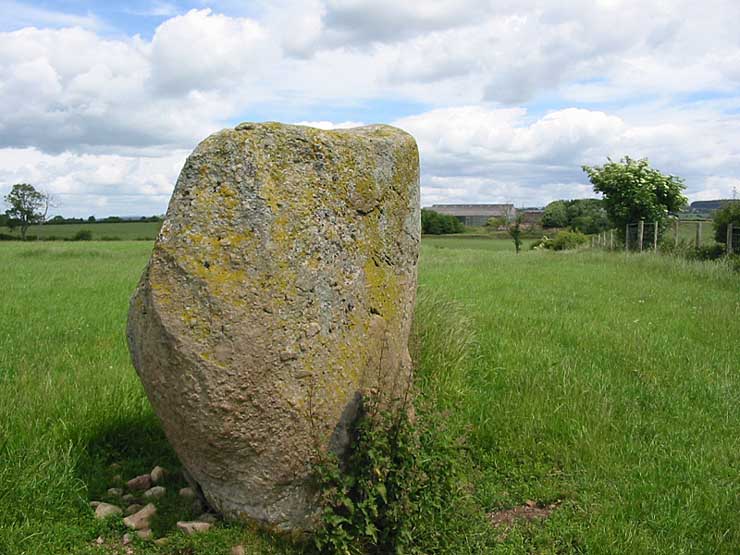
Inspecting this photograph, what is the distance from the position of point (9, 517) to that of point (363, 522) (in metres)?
2.31

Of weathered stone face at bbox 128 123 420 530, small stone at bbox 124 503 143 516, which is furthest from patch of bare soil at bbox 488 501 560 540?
small stone at bbox 124 503 143 516

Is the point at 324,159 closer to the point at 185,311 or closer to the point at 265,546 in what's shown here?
the point at 185,311

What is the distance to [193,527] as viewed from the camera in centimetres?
454

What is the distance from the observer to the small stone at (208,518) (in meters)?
4.66

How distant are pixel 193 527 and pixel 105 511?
72cm

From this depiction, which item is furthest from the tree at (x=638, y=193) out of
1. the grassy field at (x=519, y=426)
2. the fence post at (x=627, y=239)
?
the grassy field at (x=519, y=426)

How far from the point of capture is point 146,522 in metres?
4.71

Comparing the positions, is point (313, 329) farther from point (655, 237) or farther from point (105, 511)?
point (655, 237)

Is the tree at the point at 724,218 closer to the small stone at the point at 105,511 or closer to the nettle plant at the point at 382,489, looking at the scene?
the nettle plant at the point at 382,489

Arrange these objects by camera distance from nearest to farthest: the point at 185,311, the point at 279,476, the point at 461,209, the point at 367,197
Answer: the point at 185,311 → the point at 279,476 → the point at 367,197 → the point at 461,209

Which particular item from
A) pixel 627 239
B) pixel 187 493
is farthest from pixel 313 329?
pixel 627 239

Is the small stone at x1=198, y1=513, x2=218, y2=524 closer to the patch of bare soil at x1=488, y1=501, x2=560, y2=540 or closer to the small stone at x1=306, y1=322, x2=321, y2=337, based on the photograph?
the small stone at x1=306, y1=322, x2=321, y2=337

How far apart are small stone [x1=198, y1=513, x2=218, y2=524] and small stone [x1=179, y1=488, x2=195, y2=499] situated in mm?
272

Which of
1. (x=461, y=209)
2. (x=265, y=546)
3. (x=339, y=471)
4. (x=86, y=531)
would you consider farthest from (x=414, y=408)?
(x=461, y=209)
